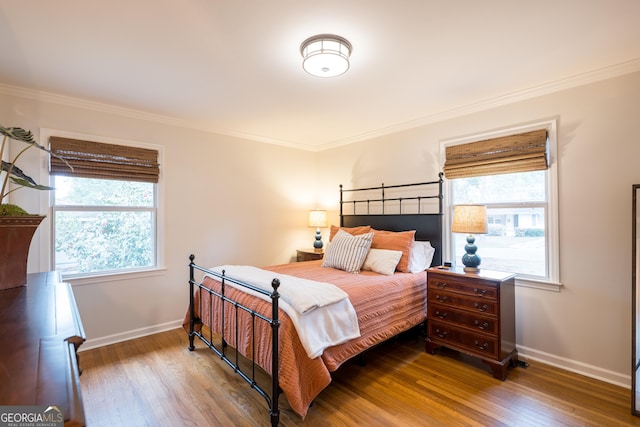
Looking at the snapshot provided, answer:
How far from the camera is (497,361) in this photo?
242 centimetres

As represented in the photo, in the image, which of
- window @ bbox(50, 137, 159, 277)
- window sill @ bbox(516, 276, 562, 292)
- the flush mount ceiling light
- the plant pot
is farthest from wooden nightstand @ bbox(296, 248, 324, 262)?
the plant pot

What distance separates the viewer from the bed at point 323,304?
6.11 ft

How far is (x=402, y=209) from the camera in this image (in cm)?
381

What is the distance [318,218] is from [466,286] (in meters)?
2.38

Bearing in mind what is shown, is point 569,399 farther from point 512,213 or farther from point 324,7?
point 324,7

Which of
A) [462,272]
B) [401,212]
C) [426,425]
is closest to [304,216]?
[401,212]

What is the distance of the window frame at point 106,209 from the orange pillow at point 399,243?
7.90 feet

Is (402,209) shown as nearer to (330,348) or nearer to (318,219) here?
(318,219)

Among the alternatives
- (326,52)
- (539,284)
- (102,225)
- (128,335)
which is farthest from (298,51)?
(128,335)

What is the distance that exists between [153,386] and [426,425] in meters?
1.97

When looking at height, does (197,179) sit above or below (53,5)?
below

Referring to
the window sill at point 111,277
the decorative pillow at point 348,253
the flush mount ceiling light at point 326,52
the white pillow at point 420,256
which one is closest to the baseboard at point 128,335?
the window sill at point 111,277

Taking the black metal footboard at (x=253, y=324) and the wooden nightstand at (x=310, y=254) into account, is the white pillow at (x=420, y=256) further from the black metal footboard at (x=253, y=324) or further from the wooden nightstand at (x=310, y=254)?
the black metal footboard at (x=253, y=324)

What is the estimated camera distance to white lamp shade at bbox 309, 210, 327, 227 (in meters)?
4.53
